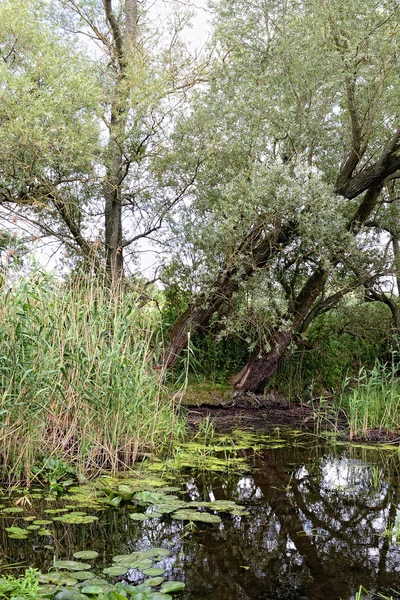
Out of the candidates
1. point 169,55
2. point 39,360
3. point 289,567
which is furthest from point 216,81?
point 289,567

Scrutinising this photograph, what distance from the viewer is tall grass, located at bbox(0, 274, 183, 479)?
3.79 metres

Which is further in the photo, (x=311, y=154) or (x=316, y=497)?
(x=311, y=154)

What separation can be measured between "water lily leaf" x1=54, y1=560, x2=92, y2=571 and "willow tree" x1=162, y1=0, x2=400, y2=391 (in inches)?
202

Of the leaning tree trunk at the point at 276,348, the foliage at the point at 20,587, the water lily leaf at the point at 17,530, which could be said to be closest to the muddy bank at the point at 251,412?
the leaning tree trunk at the point at 276,348

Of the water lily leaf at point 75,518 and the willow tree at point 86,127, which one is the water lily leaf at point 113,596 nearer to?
the water lily leaf at point 75,518

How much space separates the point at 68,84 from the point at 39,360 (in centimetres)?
465

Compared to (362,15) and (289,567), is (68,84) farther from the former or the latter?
(289,567)

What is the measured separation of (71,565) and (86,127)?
5.96 meters

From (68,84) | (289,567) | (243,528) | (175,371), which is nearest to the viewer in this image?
(289,567)

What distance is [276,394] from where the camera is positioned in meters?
8.67

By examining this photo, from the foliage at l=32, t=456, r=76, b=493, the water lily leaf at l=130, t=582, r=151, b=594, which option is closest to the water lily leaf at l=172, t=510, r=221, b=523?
the foliage at l=32, t=456, r=76, b=493

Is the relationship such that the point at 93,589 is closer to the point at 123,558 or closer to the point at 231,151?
the point at 123,558

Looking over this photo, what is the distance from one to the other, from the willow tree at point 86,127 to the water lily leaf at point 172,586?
4.49 meters

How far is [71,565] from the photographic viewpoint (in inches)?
99.4
